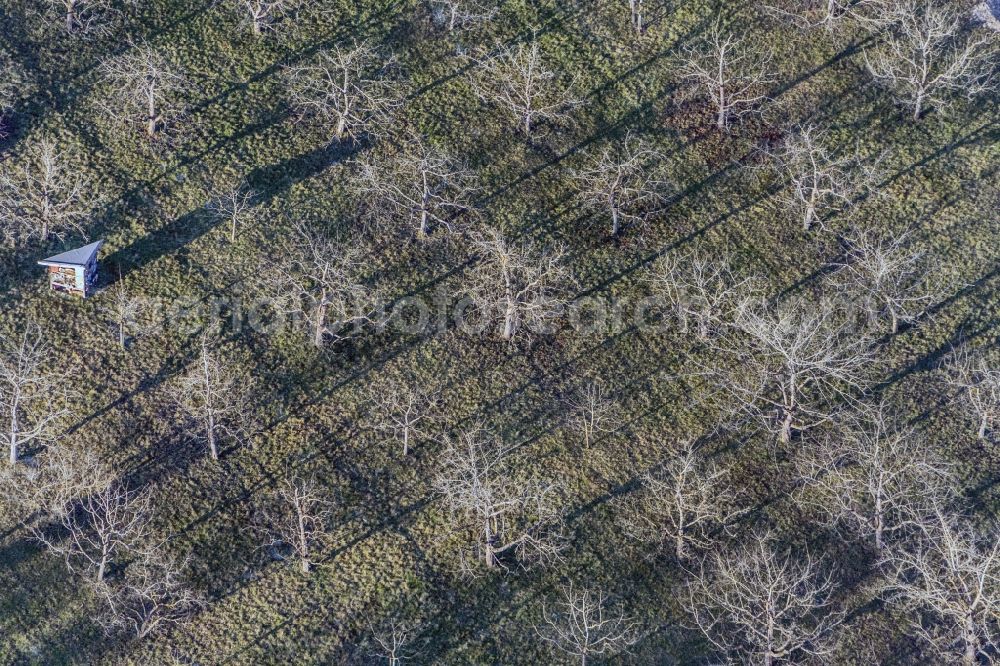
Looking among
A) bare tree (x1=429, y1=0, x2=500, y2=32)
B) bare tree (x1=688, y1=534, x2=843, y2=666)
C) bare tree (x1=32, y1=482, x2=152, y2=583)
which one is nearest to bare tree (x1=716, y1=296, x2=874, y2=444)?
bare tree (x1=688, y1=534, x2=843, y2=666)

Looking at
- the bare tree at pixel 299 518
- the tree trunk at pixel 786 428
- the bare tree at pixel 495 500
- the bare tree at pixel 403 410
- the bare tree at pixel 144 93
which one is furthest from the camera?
the bare tree at pixel 144 93

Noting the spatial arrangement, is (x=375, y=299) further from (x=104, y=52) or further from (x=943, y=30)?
(x=943, y=30)

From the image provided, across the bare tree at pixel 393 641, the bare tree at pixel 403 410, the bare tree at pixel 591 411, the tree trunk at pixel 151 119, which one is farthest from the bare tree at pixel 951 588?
the tree trunk at pixel 151 119

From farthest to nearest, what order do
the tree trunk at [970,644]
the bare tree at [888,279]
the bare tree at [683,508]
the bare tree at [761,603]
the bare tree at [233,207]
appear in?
the bare tree at [888,279], the bare tree at [233,207], the bare tree at [683,508], the bare tree at [761,603], the tree trunk at [970,644]

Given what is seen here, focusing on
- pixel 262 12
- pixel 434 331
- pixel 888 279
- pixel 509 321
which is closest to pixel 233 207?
pixel 262 12

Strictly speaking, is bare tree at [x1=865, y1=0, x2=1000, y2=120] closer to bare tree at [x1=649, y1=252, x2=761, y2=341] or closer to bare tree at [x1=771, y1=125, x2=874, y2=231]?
bare tree at [x1=771, y1=125, x2=874, y2=231]

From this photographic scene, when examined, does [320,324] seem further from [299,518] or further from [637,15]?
[637,15]

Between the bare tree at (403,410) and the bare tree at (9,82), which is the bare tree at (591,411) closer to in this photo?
the bare tree at (403,410)
